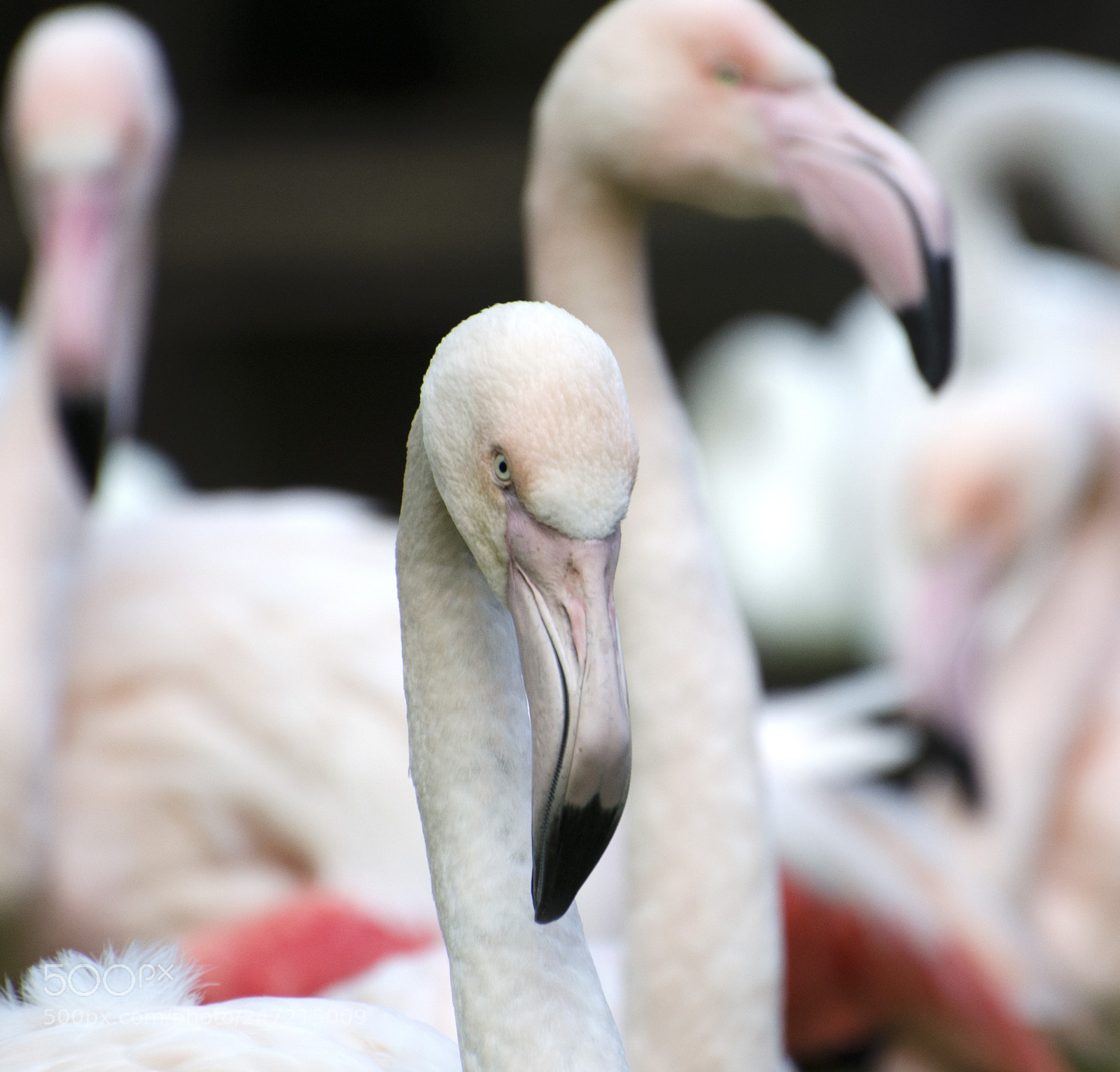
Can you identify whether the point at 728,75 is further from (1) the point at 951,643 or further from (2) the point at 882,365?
(2) the point at 882,365

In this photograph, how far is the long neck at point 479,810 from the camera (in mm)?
1314

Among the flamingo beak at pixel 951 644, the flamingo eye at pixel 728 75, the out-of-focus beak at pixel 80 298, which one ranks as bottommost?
the flamingo beak at pixel 951 644

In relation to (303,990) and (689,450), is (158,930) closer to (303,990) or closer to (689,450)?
(303,990)

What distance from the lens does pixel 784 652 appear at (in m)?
6.45

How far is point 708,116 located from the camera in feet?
6.15

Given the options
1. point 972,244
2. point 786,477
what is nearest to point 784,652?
point 786,477

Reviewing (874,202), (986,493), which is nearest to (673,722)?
(874,202)

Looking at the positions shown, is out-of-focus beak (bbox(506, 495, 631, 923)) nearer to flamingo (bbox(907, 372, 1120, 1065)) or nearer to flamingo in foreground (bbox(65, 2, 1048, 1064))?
flamingo in foreground (bbox(65, 2, 1048, 1064))

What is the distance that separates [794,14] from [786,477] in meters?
4.40

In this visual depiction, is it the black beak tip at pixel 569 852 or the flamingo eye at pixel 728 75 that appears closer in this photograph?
the black beak tip at pixel 569 852

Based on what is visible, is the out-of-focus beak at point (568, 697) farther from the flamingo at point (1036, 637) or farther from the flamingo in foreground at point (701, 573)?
the flamingo at point (1036, 637)

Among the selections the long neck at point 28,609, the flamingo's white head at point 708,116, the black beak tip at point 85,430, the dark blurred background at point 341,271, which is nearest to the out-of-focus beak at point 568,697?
the flamingo's white head at point 708,116

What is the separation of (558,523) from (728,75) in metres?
0.88

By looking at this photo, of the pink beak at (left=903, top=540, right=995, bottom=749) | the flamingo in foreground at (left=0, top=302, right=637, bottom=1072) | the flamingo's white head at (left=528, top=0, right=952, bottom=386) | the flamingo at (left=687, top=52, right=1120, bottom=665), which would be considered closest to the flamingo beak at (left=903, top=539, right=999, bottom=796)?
the pink beak at (left=903, top=540, right=995, bottom=749)
